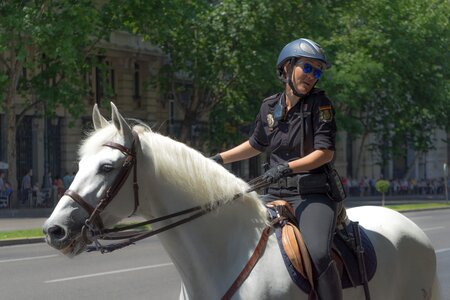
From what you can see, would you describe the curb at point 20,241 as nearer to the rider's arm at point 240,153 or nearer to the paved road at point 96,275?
the paved road at point 96,275

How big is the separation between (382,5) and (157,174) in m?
40.5

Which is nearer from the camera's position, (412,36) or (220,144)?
(220,144)

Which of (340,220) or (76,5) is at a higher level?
(76,5)

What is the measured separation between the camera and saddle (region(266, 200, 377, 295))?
189 inches

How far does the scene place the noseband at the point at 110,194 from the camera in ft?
15.0

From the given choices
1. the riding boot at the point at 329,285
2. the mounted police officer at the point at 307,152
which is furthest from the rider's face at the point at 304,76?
the riding boot at the point at 329,285

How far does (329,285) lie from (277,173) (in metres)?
0.69

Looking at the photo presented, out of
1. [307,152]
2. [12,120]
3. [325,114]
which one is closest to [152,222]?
[307,152]

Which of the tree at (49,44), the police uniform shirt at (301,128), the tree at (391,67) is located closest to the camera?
the police uniform shirt at (301,128)

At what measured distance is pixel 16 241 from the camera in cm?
2069

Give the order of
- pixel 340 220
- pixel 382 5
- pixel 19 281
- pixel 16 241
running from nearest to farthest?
pixel 340 220 → pixel 19 281 → pixel 16 241 → pixel 382 5

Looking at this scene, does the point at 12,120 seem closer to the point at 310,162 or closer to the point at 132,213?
the point at 132,213

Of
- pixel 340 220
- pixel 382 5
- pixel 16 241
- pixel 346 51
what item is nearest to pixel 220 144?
pixel 346 51

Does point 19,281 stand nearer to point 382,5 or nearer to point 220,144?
point 220,144
